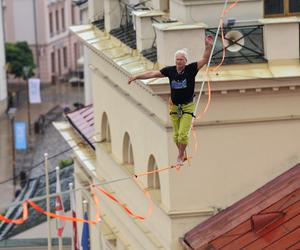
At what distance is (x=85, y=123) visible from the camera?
40.4 meters

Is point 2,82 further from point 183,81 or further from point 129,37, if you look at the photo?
point 183,81

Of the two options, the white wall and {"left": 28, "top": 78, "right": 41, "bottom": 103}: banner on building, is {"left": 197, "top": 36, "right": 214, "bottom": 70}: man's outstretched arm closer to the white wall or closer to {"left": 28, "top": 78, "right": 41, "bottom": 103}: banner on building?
{"left": 28, "top": 78, "right": 41, "bottom": 103}: banner on building

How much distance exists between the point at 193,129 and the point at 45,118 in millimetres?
62123

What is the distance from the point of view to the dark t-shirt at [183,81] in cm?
2305

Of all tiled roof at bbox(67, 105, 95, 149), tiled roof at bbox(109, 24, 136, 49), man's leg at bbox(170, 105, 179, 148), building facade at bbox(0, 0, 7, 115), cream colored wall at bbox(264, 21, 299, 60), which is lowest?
building facade at bbox(0, 0, 7, 115)

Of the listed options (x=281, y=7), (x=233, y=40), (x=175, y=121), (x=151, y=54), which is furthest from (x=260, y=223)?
(x=281, y=7)

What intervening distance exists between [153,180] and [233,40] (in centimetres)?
399

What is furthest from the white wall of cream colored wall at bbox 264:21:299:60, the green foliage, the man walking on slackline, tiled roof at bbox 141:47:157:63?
the man walking on slackline

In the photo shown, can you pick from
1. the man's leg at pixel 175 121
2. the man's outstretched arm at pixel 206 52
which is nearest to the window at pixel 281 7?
the man's leg at pixel 175 121

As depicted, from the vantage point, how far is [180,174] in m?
26.1

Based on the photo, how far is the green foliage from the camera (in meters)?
98.2

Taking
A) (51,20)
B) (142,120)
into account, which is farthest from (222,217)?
(51,20)

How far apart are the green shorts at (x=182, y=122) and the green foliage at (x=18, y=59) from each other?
7447cm

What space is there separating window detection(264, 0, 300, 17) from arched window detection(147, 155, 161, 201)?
3.51m
